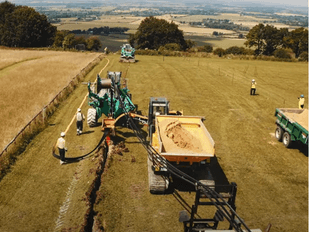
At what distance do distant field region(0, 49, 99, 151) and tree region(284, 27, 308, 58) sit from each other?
179 ft

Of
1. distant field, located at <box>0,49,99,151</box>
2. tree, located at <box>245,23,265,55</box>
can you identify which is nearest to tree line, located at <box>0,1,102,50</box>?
distant field, located at <box>0,49,99,151</box>

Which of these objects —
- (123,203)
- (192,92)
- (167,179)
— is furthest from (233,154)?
(192,92)

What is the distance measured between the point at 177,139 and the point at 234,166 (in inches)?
151

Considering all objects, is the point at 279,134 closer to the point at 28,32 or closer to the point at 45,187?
the point at 45,187

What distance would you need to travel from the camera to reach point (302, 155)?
17.2m

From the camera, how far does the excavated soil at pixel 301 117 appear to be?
56.4 ft

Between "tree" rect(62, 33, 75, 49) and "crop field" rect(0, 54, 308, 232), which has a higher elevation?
"tree" rect(62, 33, 75, 49)

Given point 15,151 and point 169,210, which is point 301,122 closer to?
point 169,210

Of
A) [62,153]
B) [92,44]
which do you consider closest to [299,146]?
[62,153]

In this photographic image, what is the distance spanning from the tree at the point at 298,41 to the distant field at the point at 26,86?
54546 millimetres

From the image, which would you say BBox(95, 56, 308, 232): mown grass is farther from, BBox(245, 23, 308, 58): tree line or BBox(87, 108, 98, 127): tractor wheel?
BBox(245, 23, 308, 58): tree line

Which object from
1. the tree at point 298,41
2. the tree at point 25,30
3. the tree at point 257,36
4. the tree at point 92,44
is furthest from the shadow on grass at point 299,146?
the tree at point 92,44

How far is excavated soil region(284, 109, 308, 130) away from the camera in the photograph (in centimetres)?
1720

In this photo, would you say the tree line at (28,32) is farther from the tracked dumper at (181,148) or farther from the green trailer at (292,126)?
the tracked dumper at (181,148)
